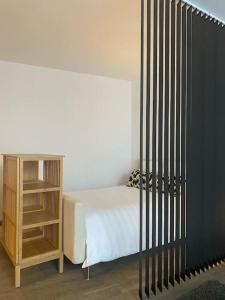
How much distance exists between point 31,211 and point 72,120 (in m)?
1.93

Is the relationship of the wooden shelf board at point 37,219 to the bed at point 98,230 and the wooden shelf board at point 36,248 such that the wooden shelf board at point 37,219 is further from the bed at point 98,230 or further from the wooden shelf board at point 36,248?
the wooden shelf board at point 36,248

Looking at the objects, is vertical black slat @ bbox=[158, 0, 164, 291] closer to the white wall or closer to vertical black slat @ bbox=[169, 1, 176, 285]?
vertical black slat @ bbox=[169, 1, 176, 285]

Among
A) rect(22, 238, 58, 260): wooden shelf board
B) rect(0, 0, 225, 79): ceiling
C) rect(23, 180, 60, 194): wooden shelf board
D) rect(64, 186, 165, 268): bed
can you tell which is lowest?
rect(22, 238, 58, 260): wooden shelf board

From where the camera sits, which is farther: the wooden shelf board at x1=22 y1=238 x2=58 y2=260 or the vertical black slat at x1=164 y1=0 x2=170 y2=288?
the wooden shelf board at x1=22 y1=238 x2=58 y2=260

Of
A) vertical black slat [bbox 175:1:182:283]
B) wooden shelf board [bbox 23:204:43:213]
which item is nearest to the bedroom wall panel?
vertical black slat [bbox 175:1:182:283]

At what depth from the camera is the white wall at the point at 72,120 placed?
3559 mm

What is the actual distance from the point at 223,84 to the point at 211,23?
53 centimetres

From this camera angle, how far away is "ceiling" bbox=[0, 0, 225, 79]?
205 cm

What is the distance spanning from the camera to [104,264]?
2.40m

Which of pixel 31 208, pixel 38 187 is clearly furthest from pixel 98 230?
pixel 31 208

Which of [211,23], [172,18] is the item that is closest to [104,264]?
[172,18]

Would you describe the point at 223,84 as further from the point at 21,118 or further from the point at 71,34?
the point at 21,118

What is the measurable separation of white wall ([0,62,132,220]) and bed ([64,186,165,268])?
1665mm

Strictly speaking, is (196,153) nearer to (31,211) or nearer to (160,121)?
(160,121)
